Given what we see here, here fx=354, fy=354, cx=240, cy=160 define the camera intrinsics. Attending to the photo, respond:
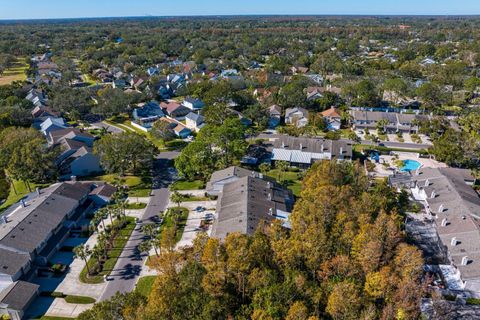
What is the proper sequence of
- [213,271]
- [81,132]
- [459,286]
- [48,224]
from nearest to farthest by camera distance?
[213,271]
[459,286]
[48,224]
[81,132]

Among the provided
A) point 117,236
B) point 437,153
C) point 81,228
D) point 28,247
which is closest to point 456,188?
point 437,153

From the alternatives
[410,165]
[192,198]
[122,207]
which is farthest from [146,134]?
[410,165]

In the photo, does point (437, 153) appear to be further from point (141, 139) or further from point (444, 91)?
point (141, 139)

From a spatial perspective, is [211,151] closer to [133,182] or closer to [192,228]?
[133,182]

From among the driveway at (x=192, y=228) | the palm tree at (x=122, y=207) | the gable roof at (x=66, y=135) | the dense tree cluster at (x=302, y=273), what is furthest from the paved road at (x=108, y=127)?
the dense tree cluster at (x=302, y=273)

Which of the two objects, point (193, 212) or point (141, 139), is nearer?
point (193, 212)
